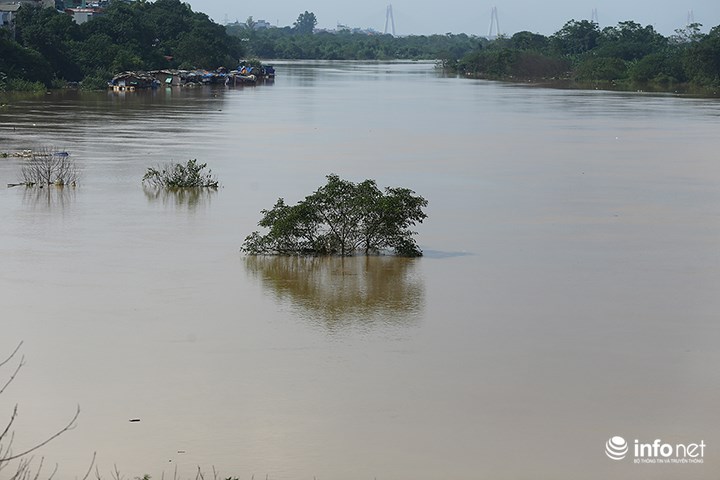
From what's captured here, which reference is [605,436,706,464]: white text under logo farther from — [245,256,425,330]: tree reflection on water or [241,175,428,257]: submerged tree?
[241,175,428,257]: submerged tree

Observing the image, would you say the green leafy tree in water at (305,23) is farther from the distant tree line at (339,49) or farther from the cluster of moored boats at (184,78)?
the cluster of moored boats at (184,78)

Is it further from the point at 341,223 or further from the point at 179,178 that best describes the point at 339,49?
the point at 341,223

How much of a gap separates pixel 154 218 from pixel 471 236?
3884mm

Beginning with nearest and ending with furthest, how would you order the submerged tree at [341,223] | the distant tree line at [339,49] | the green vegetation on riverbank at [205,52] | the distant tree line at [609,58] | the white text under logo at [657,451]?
the white text under logo at [657,451], the submerged tree at [341,223], the green vegetation on riverbank at [205,52], the distant tree line at [609,58], the distant tree line at [339,49]

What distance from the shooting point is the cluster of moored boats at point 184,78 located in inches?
1804

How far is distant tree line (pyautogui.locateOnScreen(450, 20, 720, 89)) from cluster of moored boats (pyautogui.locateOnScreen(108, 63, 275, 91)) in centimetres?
1660

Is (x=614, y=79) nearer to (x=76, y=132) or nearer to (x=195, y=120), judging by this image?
(x=195, y=120)

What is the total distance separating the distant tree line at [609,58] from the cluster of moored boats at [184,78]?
16.6m

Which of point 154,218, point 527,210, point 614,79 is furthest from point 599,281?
point 614,79

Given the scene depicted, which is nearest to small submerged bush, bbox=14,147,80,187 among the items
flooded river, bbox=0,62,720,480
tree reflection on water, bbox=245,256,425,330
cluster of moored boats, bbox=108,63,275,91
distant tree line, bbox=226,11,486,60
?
flooded river, bbox=0,62,720,480

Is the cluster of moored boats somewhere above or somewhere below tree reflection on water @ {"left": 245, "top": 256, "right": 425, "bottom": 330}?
above

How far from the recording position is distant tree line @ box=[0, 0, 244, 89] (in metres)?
41.0

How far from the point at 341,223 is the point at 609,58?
55427mm

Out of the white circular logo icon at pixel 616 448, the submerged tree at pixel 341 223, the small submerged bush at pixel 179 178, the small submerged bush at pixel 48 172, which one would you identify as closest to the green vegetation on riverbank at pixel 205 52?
the small submerged bush at pixel 48 172
